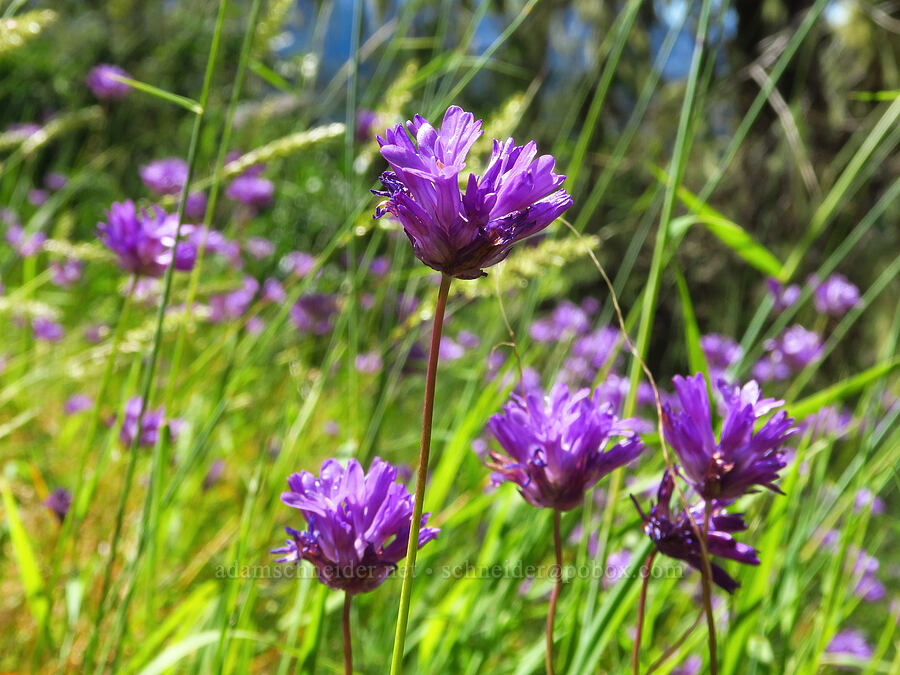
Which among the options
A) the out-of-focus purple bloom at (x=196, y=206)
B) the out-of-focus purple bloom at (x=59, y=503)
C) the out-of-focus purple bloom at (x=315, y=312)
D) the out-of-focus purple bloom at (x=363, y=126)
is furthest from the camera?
the out-of-focus purple bloom at (x=363, y=126)

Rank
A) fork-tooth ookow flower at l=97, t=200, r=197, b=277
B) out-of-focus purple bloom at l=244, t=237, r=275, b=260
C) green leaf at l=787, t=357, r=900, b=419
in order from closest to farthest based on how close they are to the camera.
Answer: green leaf at l=787, t=357, r=900, b=419 < fork-tooth ookow flower at l=97, t=200, r=197, b=277 < out-of-focus purple bloom at l=244, t=237, r=275, b=260

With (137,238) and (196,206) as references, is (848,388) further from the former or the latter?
(196,206)

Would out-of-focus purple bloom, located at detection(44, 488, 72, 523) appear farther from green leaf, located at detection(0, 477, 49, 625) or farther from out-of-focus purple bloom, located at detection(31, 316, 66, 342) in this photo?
out-of-focus purple bloom, located at detection(31, 316, 66, 342)

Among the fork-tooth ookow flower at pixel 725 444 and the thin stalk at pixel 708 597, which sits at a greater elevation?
the fork-tooth ookow flower at pixel 725 444

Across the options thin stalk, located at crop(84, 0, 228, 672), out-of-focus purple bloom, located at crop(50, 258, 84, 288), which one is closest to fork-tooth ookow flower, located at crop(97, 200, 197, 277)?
thin stalk, located at crop(84, 0, 228, 672)

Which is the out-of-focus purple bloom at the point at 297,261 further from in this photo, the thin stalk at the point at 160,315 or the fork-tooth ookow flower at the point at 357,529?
the fork-tooth ookow flower at the point at 357,529

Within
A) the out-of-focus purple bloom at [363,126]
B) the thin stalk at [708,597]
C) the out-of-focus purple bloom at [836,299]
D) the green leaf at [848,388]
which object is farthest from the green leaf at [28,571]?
the out-of-focus purple bloom at [363,126]

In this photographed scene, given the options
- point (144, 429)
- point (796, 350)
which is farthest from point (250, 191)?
point (796, 350)
